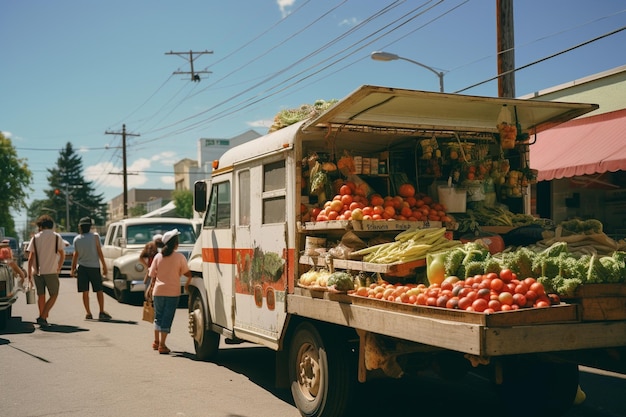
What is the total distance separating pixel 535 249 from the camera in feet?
18.9

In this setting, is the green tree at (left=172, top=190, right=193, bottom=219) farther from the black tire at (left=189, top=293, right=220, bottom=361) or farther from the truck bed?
the truck bed

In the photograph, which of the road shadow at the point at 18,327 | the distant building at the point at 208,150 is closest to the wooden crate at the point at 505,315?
the road shadow at the point at 18,327

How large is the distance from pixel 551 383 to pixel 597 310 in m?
2.01

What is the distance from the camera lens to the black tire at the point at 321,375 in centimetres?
570

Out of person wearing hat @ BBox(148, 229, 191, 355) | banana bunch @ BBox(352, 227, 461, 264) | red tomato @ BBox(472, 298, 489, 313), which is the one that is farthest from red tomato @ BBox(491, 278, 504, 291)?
person wearing hat @ BBox(148, 229, 191, 355)

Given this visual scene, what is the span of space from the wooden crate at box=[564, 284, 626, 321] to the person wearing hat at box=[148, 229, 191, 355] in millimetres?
6122

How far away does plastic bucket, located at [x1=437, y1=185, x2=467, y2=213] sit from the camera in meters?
7.34

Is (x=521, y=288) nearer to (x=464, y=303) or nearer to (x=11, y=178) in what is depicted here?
(x=464, y=303)

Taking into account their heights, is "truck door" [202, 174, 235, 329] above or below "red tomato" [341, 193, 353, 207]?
below

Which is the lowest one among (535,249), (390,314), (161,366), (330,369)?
(161,366)

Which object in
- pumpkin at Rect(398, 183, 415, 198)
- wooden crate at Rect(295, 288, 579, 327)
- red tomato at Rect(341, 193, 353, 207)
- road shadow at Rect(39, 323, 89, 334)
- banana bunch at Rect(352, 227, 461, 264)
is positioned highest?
pumpkin at Rect(398, 183, 415, 198)

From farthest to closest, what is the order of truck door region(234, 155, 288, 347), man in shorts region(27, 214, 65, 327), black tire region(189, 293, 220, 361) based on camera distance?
man in shorts region(27, 214, 65, 327) < black tire region(189, 293, 220, 361) < truck door region(234, 155, 288, 347)

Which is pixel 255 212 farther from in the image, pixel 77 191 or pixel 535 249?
pixel 77 191

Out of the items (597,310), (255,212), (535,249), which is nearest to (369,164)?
(255,212)
